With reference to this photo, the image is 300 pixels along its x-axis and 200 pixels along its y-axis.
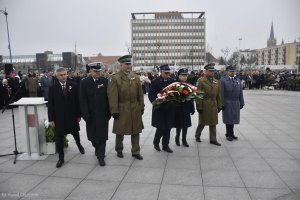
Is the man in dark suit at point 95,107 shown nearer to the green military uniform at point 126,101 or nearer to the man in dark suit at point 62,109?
the green military uniform at point 126,101

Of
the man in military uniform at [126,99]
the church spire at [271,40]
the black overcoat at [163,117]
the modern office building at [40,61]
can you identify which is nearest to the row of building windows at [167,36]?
the modern office building at [40,61]

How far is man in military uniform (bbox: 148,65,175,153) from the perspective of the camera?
6.36m

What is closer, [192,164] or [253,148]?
[192,164]

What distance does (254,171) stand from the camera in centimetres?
510

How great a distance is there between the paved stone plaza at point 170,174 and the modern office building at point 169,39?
359 feet

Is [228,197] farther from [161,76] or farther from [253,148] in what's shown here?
[161,76]

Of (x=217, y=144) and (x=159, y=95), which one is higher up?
(x=159, y=95)

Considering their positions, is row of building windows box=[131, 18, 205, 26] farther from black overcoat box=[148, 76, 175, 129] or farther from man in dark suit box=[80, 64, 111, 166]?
man in dark suit box=[80, 64, 111, 166]

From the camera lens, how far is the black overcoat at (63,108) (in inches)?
221

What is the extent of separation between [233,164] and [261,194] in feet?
4.41

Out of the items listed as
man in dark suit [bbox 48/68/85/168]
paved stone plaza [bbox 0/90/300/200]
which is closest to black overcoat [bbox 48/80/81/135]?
man in dark suit [bbox 48/68/85/168]

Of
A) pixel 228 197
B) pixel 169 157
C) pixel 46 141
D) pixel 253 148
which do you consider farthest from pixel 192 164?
pixel 46 141

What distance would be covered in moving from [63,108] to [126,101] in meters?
1.28

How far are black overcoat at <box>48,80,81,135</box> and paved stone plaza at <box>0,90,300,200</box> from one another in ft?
2.40
